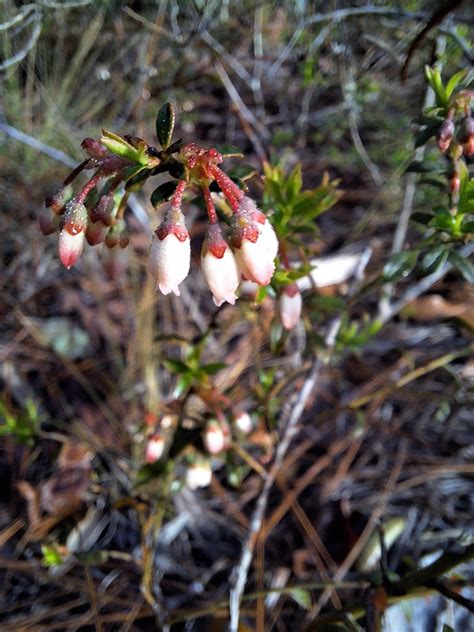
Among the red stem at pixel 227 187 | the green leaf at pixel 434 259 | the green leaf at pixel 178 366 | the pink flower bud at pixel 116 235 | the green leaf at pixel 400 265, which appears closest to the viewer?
the red stem at pixel 227 187

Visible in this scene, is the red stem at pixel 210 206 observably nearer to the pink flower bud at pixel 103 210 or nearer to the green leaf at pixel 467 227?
the pink flower bud at pixel 103 210

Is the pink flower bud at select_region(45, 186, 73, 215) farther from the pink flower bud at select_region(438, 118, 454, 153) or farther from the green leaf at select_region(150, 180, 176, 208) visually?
the pink flower bud at select_region(438, 118, 454, 153)

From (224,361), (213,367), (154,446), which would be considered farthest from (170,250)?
(224,361)

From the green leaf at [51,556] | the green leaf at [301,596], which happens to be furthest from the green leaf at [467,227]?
the green leaf at [51,556]

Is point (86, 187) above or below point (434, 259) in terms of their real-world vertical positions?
above

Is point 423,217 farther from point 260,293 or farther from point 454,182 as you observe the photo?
point 260,293

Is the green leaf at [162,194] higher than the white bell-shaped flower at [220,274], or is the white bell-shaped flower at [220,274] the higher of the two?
the green leaf at [162,194]
